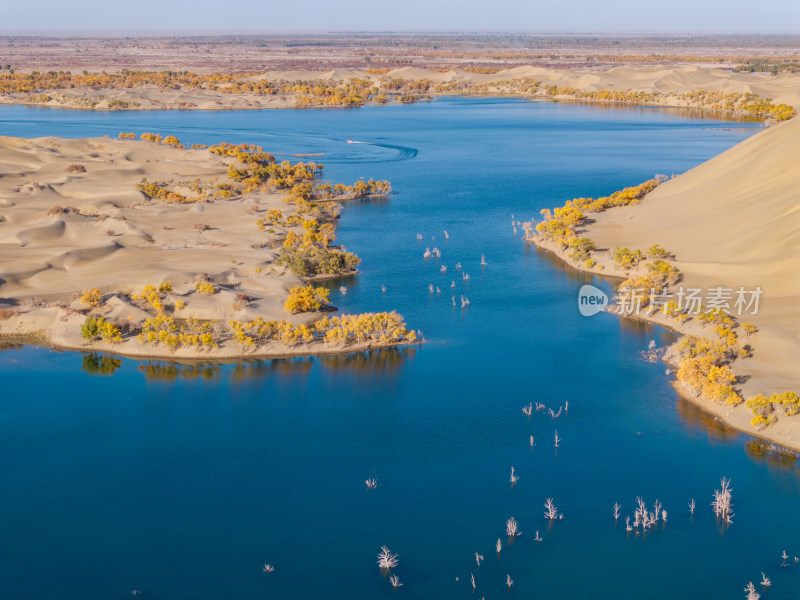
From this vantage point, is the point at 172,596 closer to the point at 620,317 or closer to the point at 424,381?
the point at 424,381

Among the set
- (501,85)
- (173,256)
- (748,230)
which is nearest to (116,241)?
(173,256)

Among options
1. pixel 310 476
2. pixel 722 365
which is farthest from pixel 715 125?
pixel 310 476

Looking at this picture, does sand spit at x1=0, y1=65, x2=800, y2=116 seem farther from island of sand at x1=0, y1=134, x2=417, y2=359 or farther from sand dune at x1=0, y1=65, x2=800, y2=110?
island of sand at x1=0, y1=134, x2=417, y2=359

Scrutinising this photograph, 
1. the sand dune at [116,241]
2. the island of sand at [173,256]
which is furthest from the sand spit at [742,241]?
the sand dune at [116,241]

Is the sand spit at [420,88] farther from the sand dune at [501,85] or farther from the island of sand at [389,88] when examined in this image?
the island of sand at [389,88]

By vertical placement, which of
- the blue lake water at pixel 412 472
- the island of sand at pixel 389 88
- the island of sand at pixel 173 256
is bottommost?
the blue lake water at pixel 412 472
